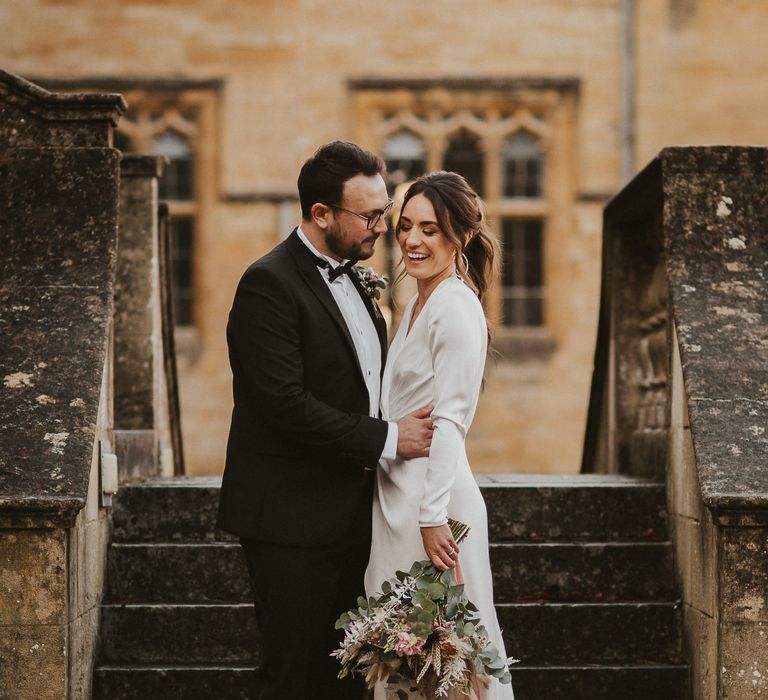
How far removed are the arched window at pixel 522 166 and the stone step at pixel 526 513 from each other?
8.70m

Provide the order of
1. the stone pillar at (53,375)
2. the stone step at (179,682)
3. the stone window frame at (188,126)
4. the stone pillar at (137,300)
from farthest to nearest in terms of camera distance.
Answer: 1. the stone window frame at (188,126)
2. the stone pillar at (137,300)
3. the stone step at (179,682)
4. the stone pillar at (53,375)

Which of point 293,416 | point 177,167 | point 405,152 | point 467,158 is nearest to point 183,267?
point 177,167

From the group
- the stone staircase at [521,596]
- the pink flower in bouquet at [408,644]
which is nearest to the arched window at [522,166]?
the stone staircase at [521,596]

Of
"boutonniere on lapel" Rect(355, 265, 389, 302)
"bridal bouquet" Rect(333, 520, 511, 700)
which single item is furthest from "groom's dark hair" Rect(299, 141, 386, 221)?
"bridal bouquet" Rect(333, 520, 511, 700)

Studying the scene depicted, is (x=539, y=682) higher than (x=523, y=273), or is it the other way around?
(x=523, y=273)

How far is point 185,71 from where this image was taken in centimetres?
1266

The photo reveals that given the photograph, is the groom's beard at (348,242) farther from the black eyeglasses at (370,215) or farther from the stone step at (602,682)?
the stone step at (602,682)

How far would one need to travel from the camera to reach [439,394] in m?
3.10

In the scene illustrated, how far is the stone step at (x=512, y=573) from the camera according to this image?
14.2 ft

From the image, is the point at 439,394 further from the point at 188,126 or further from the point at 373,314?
the point at 188,126

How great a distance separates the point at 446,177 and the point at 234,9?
10.1 m

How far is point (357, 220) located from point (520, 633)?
163 centimetres

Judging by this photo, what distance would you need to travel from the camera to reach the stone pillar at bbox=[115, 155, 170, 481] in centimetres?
580

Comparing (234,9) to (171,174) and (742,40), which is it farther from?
(742,40)
